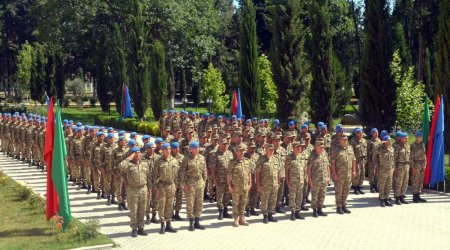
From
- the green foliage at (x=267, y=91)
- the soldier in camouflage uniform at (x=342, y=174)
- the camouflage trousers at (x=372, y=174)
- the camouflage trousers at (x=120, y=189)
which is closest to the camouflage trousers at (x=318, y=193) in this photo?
the soldier in camouflage uniform at (x=342, y=174)

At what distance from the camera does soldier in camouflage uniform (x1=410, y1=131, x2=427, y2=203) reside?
1273cm

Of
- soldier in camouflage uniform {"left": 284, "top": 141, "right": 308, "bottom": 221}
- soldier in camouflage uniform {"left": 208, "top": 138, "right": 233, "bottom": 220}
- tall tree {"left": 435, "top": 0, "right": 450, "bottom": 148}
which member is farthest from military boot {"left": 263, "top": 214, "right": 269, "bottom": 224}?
tall tree {"left": 435, "top": 0, "right": 450, "bottom": 148}

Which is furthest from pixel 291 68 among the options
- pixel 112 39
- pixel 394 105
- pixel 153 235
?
pixel 112 39

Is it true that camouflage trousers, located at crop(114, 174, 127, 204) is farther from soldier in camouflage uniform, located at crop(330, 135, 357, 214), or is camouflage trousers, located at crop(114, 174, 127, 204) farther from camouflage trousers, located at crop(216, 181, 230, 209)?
soldier in camouflage uniform, located at crop(330, 135, 357, 214)

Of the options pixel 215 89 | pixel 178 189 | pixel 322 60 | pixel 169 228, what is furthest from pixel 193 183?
pixel 215 89

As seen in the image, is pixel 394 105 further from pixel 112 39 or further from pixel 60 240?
pixel 112 39

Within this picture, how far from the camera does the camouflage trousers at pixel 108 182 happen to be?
510 inches

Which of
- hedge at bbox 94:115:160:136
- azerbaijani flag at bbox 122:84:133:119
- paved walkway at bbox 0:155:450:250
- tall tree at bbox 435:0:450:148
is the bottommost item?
paved walkway at bbox 0:155:450:250

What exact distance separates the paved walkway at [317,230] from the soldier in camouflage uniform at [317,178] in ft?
1.15

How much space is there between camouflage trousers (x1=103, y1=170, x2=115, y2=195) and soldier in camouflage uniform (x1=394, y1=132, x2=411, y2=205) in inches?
258

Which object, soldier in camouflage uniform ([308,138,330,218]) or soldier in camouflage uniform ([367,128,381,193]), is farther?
soldier in camouflage uniform ([367,128,381,193])

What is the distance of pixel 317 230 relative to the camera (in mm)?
10375

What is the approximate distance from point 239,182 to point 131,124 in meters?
20.8

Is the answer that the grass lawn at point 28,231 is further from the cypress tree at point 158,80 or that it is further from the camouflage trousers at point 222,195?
the cypress tree at point 158,80
